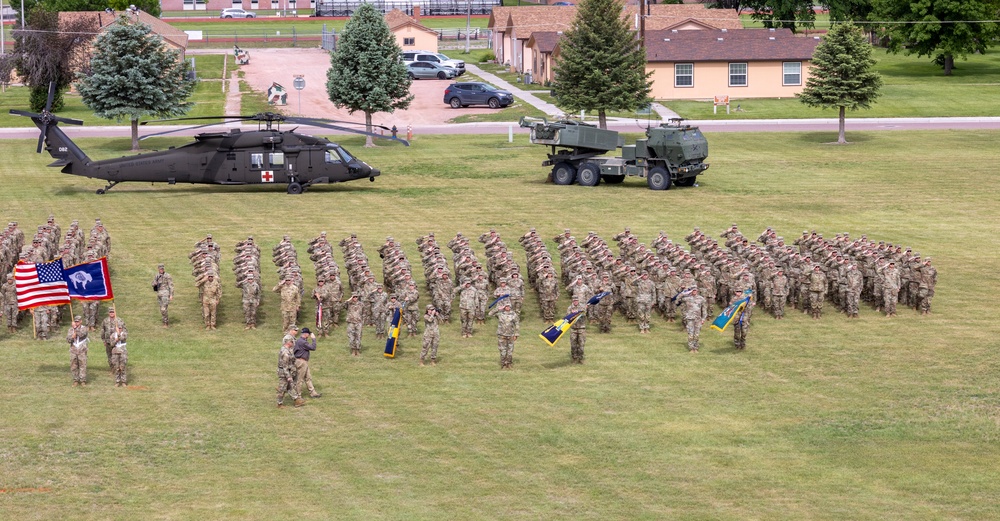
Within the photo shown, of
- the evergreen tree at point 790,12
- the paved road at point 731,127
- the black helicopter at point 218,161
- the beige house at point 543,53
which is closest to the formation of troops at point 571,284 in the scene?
the black helicopter at point 218,161

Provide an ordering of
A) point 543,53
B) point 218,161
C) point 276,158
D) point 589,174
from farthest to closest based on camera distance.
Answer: point 543,53, point 589,174, point 276,158, point 218,161

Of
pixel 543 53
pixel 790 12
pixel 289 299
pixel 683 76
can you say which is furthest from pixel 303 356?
pixel 790 12

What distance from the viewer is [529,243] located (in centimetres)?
3198

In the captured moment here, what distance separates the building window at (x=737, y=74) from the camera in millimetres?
75625

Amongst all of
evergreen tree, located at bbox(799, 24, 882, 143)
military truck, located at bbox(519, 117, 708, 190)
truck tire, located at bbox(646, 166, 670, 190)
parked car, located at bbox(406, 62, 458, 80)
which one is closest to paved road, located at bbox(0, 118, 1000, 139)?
evergreen tree, located at bbox(799, 24, 882, 143)

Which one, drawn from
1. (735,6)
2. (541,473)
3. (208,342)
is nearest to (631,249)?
(208,342)

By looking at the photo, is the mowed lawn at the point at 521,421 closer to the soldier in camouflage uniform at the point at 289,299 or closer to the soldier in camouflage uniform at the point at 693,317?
the soldier in camouflage uniform at the point at 693,317

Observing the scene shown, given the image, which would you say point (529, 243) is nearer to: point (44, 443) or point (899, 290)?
point (899, 290)

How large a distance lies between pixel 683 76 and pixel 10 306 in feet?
177

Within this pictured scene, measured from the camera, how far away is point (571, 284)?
90.8ft

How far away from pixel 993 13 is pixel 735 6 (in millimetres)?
26735

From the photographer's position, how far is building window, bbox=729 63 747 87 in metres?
75.6

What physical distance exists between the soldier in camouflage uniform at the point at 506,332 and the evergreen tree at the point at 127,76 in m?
34.9

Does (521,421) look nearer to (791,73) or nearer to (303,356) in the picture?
(303,356)
